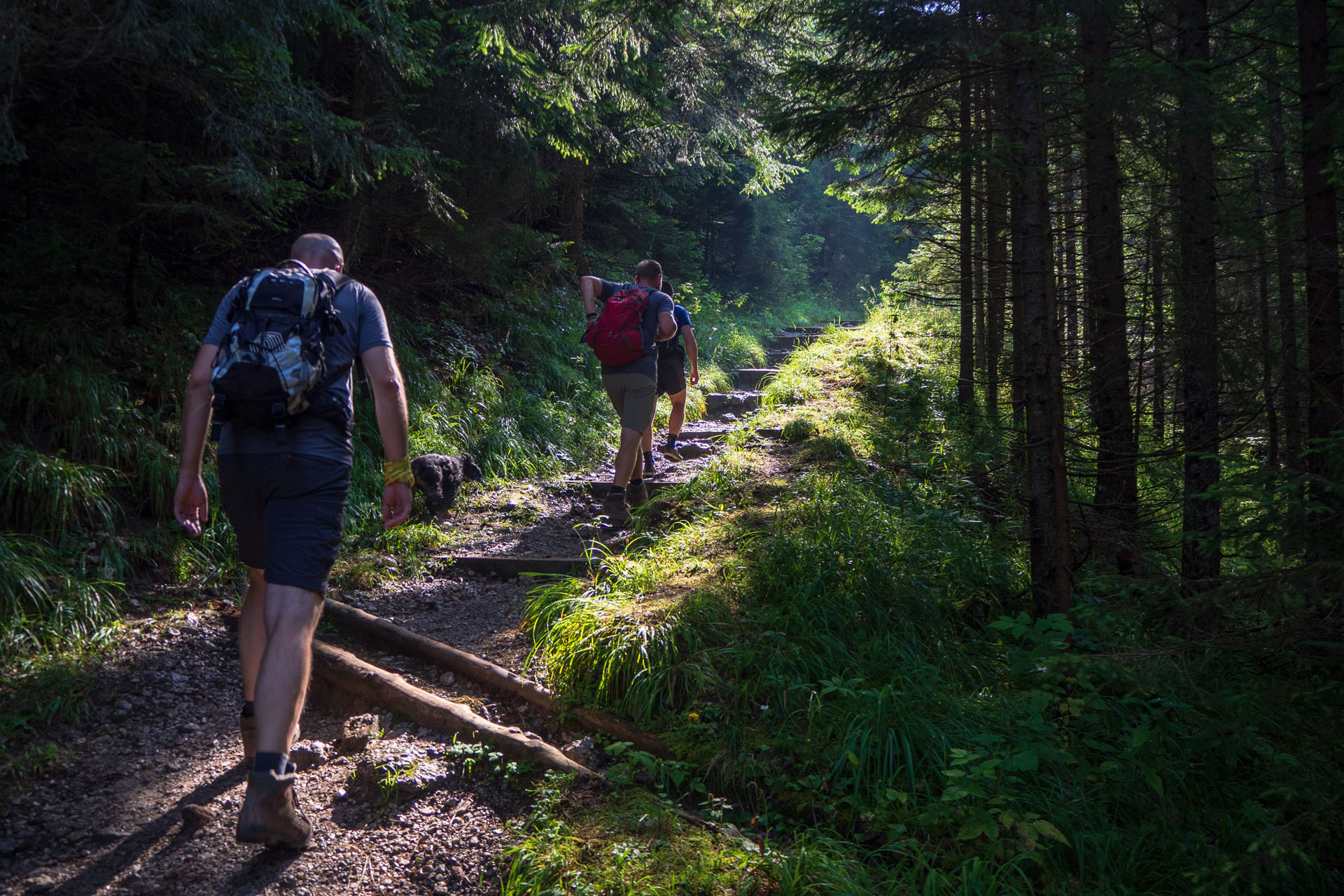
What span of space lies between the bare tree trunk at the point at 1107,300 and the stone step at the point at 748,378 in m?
10.4

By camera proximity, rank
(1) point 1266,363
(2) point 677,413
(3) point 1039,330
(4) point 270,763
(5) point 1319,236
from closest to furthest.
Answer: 1. (4) point 270,763
2. (5) point 1319,236
3. (1) point 1266,363
4. (3) point 1039,330
5. (2) point 677,413

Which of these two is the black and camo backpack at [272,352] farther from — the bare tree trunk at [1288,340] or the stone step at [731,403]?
the stone step at [731,403]

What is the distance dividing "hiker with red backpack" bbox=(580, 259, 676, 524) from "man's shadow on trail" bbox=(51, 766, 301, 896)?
431 cm

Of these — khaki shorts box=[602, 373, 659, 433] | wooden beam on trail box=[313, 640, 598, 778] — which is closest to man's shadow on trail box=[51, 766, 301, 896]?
wooden beam on trail box=[313, 640, 598, 778]

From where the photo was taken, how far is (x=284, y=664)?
271cm

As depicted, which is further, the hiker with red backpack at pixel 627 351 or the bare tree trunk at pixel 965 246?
the hiker with red backpack at pixel 627 351

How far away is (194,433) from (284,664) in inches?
37.7

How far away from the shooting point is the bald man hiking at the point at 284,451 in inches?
106

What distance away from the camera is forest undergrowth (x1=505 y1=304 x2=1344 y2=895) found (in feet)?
9.48

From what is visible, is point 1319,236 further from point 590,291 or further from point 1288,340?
point 590,291

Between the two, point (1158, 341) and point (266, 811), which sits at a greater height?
point (1158, 341)

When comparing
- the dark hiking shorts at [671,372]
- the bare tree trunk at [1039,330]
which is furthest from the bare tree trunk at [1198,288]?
the dark hiking shorts at [671,372]

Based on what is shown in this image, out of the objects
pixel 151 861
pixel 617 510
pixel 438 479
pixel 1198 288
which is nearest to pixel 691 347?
pixel 617 510

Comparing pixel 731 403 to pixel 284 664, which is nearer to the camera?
pixel 284 664
